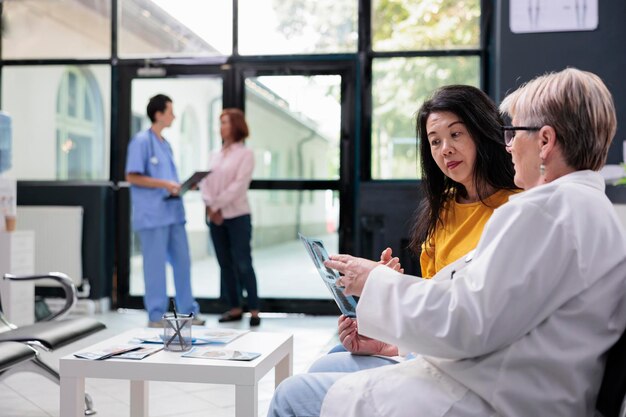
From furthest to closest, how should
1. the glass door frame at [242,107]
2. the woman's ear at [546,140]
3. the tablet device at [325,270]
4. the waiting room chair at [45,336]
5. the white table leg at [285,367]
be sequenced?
the glass door frame at [242,107]
the waiting room chair at [45,336]
the white table leg at [285,367]
the tablet device at [325,270]
the woman's ear at [546,140]

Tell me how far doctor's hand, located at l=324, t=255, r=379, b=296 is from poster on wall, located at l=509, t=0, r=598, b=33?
12.9ft

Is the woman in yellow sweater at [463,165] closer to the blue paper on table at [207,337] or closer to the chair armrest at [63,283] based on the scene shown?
the blue paper on table at [207,337]

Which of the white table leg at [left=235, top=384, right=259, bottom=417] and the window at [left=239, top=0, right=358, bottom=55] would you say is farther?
the window at [left=239, top=0, right=358, bottom=55]

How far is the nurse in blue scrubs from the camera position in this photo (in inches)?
200

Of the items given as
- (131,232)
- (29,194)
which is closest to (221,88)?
(131,232)

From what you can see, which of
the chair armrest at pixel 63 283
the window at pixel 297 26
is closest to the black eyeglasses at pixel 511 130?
the chair armrest at pixel 63 283

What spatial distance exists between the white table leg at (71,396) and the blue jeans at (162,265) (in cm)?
298

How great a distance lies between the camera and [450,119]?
1977mm

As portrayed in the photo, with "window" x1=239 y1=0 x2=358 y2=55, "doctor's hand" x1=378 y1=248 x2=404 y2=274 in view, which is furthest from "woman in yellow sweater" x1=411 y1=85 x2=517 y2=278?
"window" x1=239 y1=0 x2=358 y2=55

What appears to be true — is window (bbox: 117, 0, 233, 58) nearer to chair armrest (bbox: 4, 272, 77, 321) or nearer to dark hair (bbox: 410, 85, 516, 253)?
chair armrest (bbox: 4, 272, 77, 321)

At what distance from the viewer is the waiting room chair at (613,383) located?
1.18 meters

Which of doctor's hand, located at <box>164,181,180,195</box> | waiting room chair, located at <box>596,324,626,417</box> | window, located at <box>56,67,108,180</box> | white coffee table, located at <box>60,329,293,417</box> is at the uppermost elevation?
window, located at <box>56,67,108,180</box>

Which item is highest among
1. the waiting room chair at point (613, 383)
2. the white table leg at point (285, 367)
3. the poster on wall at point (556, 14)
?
the poster on wall at point (556, 14)

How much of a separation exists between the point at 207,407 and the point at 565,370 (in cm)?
233
